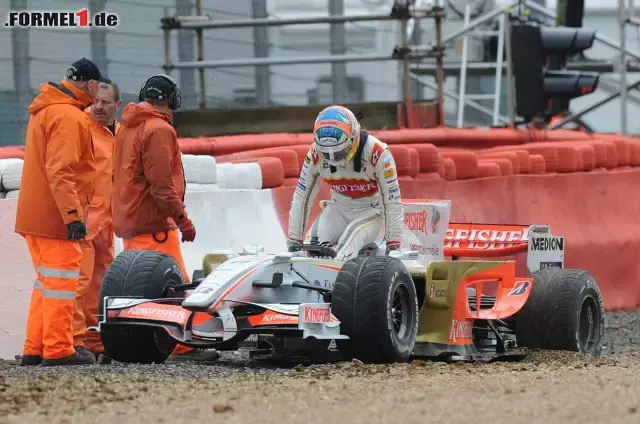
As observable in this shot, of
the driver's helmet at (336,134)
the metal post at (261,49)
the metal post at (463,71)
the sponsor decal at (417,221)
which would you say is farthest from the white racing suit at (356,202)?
the metal post at (463,71)

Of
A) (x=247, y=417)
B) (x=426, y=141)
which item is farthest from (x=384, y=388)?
(x=426, y=141)

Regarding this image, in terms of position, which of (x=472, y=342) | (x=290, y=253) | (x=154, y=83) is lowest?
(x=472, y=342)

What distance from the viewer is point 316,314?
28.5 feet

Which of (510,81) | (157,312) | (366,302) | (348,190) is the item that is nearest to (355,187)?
(348,190)

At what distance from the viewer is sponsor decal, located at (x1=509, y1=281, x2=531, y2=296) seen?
10.4 meters

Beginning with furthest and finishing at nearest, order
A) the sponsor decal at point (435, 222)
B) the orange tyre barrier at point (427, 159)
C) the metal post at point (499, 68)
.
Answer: the metal post at point (499, 68) → the orange tyre barrier at point (427, 159) → the sponsor decal at point (435, 222)

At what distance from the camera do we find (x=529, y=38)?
1920 cm

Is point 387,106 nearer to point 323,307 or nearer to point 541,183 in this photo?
point 541,183

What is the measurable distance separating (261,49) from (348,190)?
5839mm

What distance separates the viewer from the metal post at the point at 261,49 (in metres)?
15.9

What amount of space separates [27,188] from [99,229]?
0.79 meters

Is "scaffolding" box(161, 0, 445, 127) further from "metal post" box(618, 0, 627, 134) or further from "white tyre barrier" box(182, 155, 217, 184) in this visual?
"metal post" box(618, 0, 627, 134)

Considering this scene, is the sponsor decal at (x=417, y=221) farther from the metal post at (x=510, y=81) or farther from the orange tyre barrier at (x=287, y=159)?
the metal post at (x=510, y=81)

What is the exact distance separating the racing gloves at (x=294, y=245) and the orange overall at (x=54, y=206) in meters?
1.51
